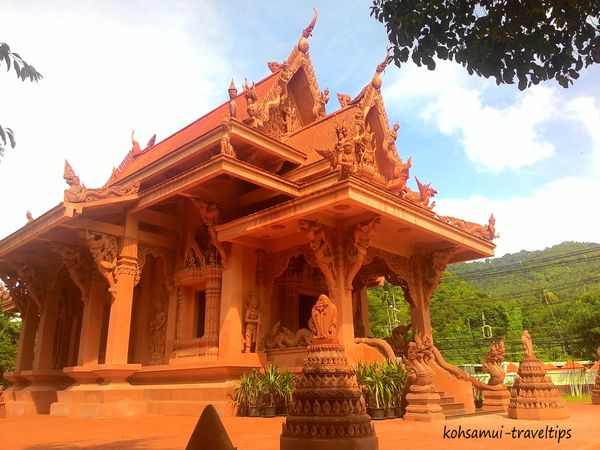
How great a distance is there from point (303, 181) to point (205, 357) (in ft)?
15.1

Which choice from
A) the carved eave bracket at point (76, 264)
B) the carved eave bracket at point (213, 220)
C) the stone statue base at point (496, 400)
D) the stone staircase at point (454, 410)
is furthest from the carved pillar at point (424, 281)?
the carved eave bracket at point (76, 264)

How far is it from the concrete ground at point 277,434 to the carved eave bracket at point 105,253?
11.0 ft

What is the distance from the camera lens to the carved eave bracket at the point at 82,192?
10523mm

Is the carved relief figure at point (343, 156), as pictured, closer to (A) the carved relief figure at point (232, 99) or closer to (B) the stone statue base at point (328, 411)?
(A) the carved relief figure at point (232, 99)

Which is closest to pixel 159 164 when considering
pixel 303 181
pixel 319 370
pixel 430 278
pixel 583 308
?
pixel 303 181

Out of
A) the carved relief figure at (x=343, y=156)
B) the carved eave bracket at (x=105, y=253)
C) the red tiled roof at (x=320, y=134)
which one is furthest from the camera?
the red tiled roof at (x=320, y=134)

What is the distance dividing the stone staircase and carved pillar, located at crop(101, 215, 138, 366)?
6.83 metres

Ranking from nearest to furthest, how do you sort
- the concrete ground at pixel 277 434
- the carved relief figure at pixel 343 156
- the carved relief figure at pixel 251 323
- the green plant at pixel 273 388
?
1. the concrete ground at pixel 277 434
2. the carved relief figure at pixel 343 156
3. the green plant at pixel 273 388
4. the carved relief figure at pixel 251 323

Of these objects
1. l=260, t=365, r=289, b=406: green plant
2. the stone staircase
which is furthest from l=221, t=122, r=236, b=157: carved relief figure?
the stone staircase

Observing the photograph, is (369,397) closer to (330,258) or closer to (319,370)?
(330,258)

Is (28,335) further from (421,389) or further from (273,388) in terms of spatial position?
(421,389)

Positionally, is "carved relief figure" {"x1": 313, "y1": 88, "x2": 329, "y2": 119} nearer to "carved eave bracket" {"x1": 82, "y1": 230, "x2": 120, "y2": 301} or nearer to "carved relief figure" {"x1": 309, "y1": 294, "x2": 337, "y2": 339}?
"carved eave bracket" {"x1": 82, "y1": 230, "x2": 120, "y2": 301}

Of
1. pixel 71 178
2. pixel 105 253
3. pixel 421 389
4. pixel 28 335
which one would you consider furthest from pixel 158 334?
pixel 421 389

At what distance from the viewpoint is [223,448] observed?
2986mm
